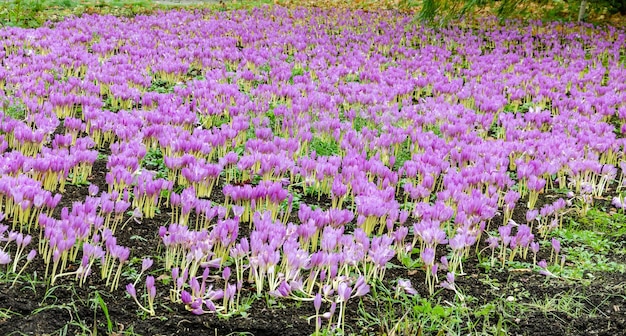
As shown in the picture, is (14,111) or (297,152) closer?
(297,152)

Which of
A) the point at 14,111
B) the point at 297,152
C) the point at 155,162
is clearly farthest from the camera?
the point at 14,111

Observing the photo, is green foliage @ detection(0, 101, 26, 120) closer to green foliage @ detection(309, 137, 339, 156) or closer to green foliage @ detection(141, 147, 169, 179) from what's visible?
green foliage @ detection(141, 147, 169, 179)

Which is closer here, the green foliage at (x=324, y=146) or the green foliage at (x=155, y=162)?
the green foliage at (x=155, y=162)

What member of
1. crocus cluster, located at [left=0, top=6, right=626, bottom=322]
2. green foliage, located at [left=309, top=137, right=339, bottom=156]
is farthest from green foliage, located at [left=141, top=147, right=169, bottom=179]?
green foliage, located at [left=309, top=137, right=339, bottom=156]

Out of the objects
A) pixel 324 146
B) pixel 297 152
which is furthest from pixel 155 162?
pixel 324 146

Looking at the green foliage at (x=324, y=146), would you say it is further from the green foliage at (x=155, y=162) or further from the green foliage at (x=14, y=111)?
the green foliage at (x=14, y=111)

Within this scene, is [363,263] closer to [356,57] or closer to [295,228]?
[295,228]

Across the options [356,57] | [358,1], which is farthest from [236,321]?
[358,1]

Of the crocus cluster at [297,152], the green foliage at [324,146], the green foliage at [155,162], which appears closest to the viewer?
the crocus cluster at [297,152]

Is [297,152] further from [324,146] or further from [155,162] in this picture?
[155,162]

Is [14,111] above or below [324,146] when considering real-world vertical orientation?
above

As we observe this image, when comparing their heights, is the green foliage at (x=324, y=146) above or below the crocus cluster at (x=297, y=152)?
below

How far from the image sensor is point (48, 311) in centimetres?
317

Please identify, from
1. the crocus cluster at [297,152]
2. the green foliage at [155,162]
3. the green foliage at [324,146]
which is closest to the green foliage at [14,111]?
the crocus cluster at [297,152]
